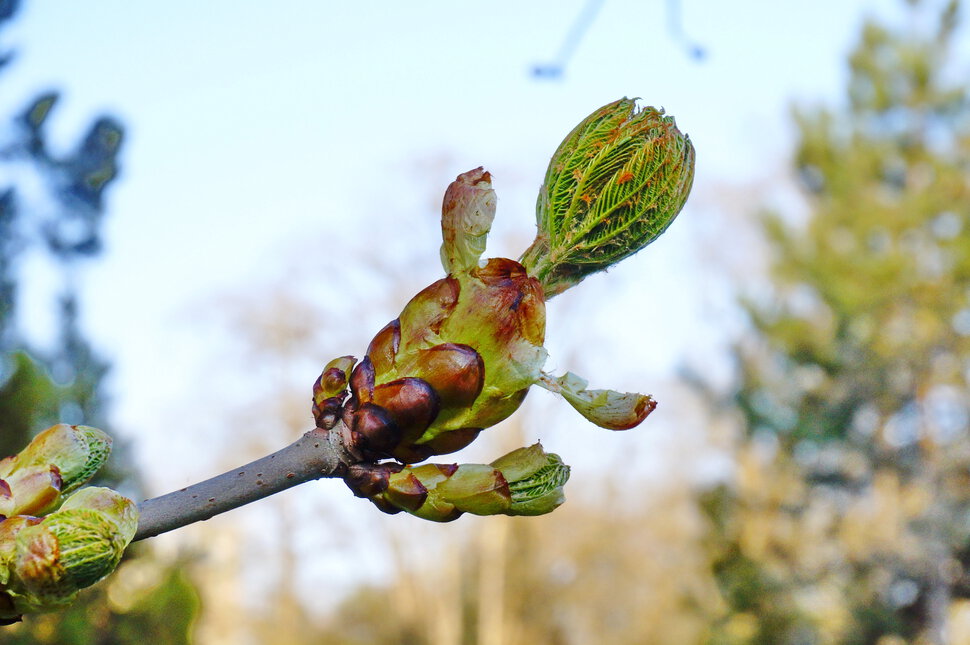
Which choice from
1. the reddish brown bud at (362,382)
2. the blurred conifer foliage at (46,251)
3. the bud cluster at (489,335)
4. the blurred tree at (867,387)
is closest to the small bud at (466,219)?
the bud cluster at (489,335)

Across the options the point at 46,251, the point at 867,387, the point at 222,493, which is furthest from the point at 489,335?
the point at 867,387

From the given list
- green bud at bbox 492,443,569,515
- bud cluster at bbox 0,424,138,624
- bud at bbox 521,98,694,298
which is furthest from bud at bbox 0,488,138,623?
bud at bbox 521,98,694,298

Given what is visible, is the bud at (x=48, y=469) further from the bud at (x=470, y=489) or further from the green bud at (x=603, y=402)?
the green bud at (x=603, y=402)

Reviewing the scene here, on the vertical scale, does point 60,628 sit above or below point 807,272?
below

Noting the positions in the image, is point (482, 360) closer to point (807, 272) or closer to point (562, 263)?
point (562, 263)

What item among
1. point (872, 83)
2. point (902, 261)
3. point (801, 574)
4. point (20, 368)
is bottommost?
point (801, 574)

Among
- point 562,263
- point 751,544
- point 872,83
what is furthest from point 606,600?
point 562,263

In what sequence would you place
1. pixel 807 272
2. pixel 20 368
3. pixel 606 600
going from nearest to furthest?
1. pixel 20 368
2. pixel 807 272
3. pixel 606 600

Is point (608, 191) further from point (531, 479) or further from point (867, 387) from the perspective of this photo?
point (867, 387)
